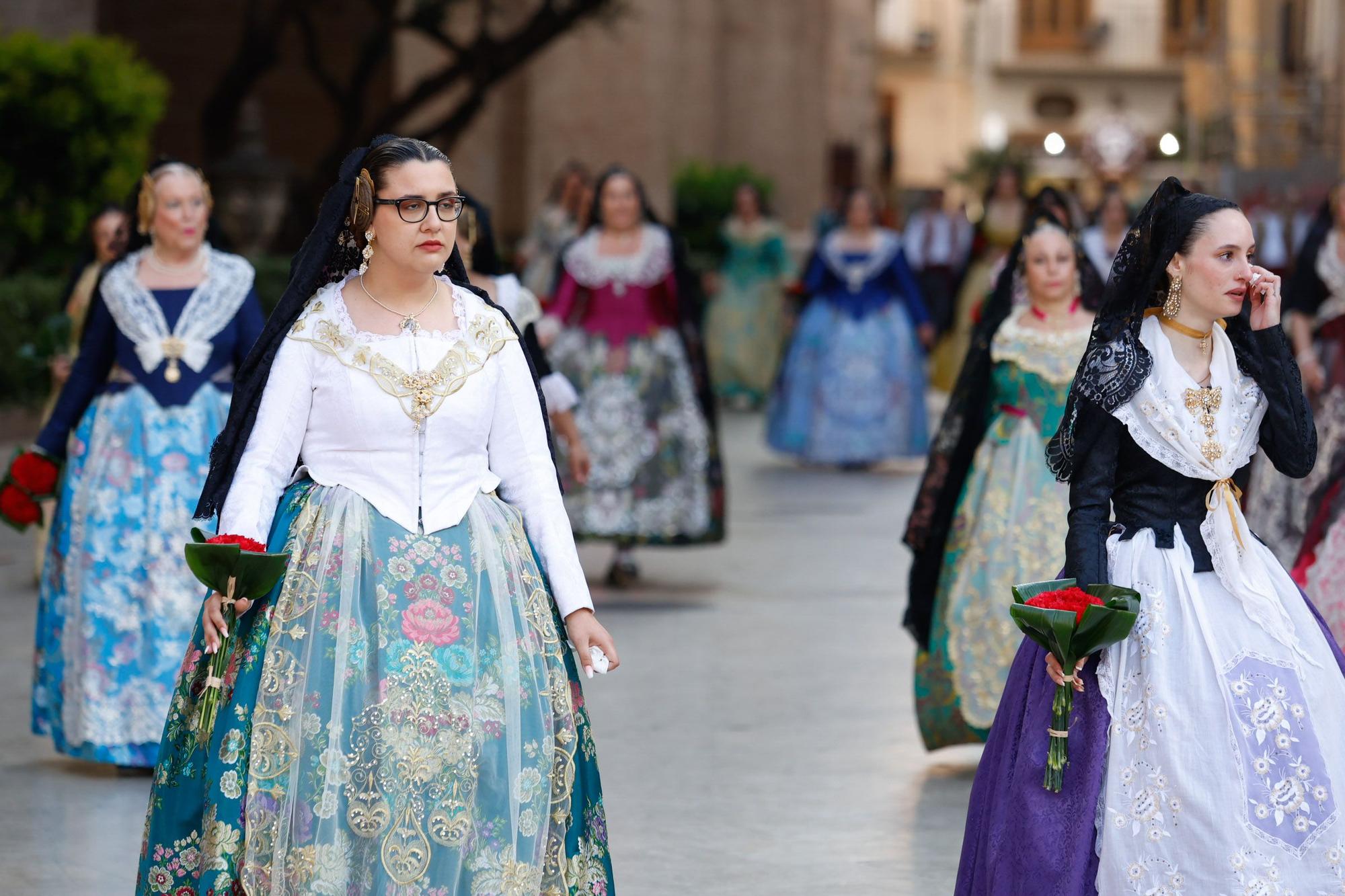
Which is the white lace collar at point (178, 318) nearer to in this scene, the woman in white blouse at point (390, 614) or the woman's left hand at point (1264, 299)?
the woman in white blouse at point (390, 614)

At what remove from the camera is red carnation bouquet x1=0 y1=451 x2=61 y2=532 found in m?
6.70

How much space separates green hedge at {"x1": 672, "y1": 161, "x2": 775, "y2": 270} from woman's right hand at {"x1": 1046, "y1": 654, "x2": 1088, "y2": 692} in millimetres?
19908

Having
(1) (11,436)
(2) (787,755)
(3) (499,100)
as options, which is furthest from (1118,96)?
(2) (787,755)

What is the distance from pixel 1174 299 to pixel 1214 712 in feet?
2.86

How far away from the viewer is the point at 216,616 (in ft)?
13.7

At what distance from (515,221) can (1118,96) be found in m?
41.3

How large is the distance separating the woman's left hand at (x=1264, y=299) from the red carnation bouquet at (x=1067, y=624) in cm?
66

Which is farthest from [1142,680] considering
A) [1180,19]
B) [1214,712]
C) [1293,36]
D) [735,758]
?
[1180,19]

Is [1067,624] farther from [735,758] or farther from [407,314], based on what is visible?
[735,758]

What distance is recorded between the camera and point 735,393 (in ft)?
69.3

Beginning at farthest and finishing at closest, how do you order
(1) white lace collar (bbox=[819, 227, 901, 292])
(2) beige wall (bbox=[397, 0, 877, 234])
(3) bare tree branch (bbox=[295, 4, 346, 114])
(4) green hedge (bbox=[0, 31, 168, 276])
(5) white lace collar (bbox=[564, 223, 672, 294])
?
(2) beige wall (bbox=[397, 0, 877, 234]) → (3) bare tree branch (bbox=[295, 4, 346, 114]) → (1) white lace collar (bbox=[819, 227, 901, 292]) → (4) green hedge (bbox=[0, 31, 168, 276]) → (5) white lace collar (bbox=[564, 223, 672, 294])

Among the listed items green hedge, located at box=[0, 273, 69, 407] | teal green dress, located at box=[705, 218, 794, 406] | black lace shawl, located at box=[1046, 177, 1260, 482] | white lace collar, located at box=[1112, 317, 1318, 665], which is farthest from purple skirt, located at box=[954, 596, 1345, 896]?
teal green dress, located at box=[705, 218, 794, 406]

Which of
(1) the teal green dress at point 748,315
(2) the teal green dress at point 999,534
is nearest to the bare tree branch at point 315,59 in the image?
(1) the teal green dress at point 748,315

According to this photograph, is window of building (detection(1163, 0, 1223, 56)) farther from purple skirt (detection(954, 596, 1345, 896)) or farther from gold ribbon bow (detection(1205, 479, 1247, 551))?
purple skirt (detection(954, 596, 1345, 896))
